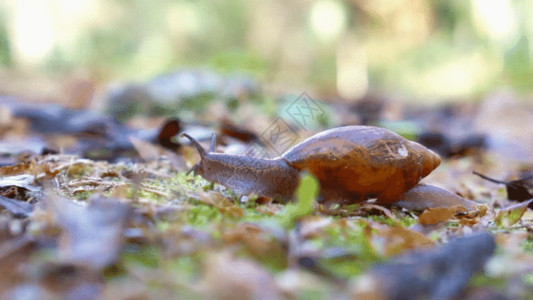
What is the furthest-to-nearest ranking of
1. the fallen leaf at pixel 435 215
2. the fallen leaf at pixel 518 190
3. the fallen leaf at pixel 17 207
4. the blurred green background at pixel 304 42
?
the blurred green background at pixel 304 42 < the fallen leaf at pixel 518 190 < the fallen leaf at pixel 435 215 < the fallen leaf at pixel 17 207

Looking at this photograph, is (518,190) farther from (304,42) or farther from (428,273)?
(304,42)

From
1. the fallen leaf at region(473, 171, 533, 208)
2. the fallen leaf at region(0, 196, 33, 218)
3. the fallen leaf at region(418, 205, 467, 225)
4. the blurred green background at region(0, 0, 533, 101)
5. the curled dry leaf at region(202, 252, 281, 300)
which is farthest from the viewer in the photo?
the blurred green background at region(0, 0, 533, 101)

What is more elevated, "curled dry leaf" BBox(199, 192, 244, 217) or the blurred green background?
the blurred green background

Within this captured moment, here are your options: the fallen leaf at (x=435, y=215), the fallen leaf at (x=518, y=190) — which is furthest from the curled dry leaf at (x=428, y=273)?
the fallen leaf at (x=518, y=190)

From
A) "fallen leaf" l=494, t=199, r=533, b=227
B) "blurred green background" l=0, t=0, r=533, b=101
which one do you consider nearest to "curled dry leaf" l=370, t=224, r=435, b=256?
"fallen leaf" l=494, t=199, r=533, b=227

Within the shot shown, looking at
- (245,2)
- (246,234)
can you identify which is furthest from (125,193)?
(245,2)

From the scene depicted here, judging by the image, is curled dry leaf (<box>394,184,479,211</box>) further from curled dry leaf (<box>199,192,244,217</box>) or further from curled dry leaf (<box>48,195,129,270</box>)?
curled dry leaf (<box>48,195,129,270</box>)

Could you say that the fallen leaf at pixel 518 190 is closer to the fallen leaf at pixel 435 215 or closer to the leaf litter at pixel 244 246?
the leaf litter at pixel 244 246
